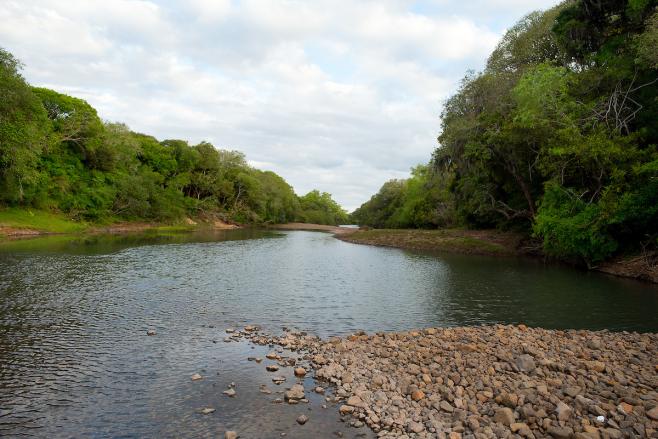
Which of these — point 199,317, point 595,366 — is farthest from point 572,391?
point 199,317

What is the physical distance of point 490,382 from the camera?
10680mm

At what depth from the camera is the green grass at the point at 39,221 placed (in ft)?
174

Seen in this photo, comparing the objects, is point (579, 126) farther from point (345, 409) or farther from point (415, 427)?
point (345, 409)

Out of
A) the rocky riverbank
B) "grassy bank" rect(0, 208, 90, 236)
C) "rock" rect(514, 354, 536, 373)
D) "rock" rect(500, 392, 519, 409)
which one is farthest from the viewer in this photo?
"grassy bank" rect(0, 208, 90, 236)

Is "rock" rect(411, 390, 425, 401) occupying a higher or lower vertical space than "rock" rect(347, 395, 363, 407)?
higher

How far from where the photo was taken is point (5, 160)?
4725cm

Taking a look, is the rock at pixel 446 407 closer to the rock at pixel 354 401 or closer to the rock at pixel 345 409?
Result: the rock at pixel 354 401

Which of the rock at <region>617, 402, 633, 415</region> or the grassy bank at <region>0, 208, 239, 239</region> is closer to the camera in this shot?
the rock at <region>617, 402, 633, 415</region>

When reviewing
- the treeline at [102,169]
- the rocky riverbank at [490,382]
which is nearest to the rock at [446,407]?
the rocky riverbank at [490,382]

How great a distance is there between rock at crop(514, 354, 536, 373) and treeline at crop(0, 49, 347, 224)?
2117 inches

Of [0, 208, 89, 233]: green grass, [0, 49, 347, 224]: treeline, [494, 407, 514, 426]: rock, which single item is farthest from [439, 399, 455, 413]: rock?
[0, 208, 89, 233]: green grass

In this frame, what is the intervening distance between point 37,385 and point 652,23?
113 ft

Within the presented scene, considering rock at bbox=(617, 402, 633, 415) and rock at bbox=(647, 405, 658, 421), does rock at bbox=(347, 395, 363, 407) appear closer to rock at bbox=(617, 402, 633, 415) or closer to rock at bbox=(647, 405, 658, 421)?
rock at bbox=(617, 402, 633, 415)

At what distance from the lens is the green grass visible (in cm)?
5303
